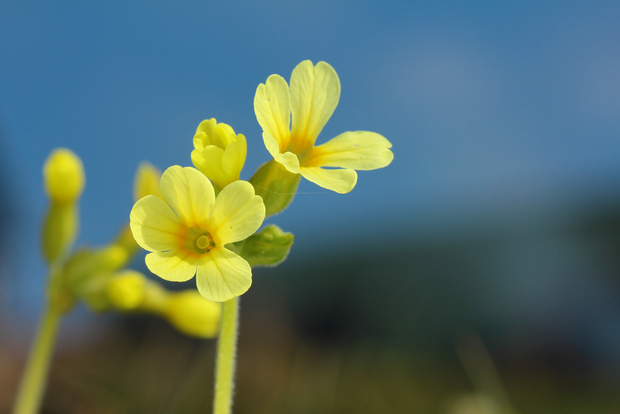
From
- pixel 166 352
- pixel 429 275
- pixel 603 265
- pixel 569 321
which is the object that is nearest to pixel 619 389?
pixel 569 321

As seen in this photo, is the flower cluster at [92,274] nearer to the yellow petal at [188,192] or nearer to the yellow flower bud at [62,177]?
the yellow flower bud at [62,177]

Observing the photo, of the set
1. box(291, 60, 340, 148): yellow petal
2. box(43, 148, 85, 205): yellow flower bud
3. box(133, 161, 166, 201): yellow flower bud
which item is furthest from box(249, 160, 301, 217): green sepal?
box(43, 148, 85, 205): yellow flower bud

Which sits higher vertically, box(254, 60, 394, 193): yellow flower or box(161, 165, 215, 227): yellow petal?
box(254, 60, 394, 193): yellow flower

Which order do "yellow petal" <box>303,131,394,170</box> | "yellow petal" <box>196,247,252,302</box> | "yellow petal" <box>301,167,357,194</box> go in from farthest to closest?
"yellow petal" <box>303,131,394,170</box>
"yellow petal" <box>301,167,357,194</box>
"yellow petal" <box>196,247,252,302</box>

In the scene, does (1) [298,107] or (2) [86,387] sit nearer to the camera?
(1) [298,107]

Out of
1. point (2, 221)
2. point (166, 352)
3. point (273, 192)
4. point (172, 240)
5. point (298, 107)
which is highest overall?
point (2, 221)

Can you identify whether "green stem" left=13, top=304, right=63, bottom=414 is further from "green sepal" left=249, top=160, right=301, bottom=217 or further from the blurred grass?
"green sepal" left=249, top=160, right=301, bottom=217

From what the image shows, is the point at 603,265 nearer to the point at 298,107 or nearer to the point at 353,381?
the point at 353,381
